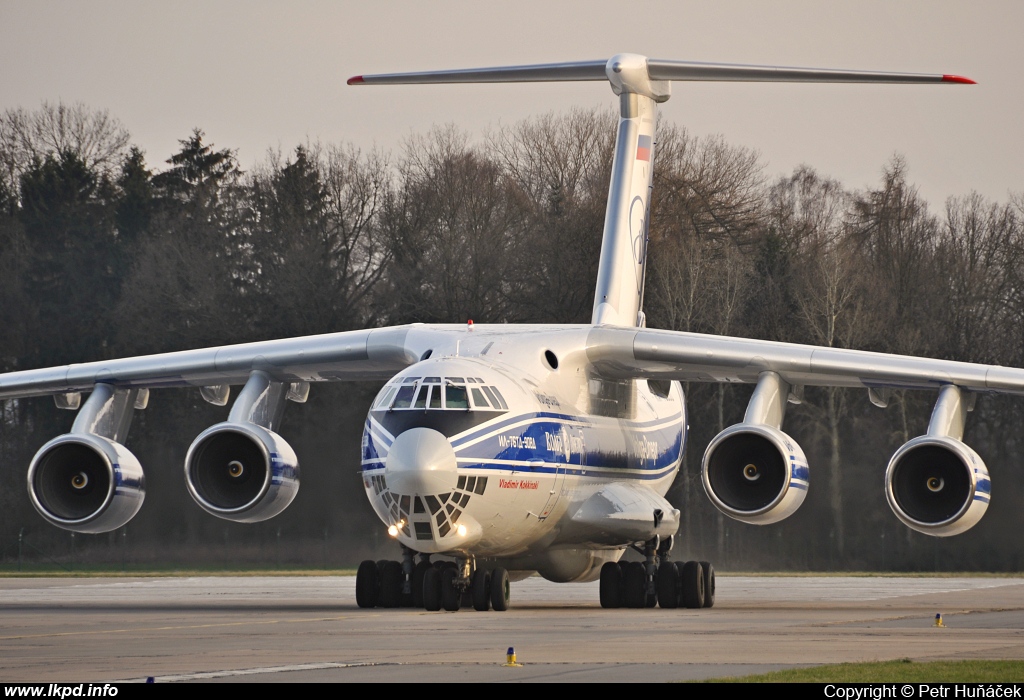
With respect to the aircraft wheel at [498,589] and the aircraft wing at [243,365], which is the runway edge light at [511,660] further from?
the aircraft wing at [243,365]

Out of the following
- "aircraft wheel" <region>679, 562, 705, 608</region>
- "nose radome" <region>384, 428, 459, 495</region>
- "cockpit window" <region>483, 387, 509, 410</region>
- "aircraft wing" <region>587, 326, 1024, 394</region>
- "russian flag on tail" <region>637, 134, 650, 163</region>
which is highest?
"russian flag on tail" <region>637, 134, 650, 163</region>

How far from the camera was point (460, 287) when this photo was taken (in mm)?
32531

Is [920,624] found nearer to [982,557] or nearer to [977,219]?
[982,557]

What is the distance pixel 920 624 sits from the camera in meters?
13.1

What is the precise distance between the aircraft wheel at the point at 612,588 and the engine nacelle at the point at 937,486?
119 inches

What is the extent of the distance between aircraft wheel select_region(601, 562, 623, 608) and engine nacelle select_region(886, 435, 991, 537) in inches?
119

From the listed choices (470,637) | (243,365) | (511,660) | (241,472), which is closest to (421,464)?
(470,637)

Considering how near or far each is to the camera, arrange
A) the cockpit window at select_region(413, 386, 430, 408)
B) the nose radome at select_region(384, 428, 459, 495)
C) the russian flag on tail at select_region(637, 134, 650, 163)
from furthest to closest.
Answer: the russian flag on tail at select_region(637, 134, 650, 163)
the cockpit window at select_region(413, 386, 430, 408)
the nose radome at select_region(384, 428, 459, 495)

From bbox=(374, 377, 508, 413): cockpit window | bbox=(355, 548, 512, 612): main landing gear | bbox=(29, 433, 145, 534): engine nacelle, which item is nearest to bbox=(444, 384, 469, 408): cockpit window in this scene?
bbox=(374, 377, 508, 413): cockpit window

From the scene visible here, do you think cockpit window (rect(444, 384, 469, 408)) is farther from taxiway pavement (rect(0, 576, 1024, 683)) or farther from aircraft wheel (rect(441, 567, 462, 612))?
taxiway pavement (rect(0, 576, 1024, 683))

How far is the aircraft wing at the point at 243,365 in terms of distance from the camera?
17562 mm

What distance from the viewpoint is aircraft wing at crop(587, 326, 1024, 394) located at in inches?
656

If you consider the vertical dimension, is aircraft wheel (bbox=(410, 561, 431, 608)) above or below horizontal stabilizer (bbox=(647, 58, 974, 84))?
below
